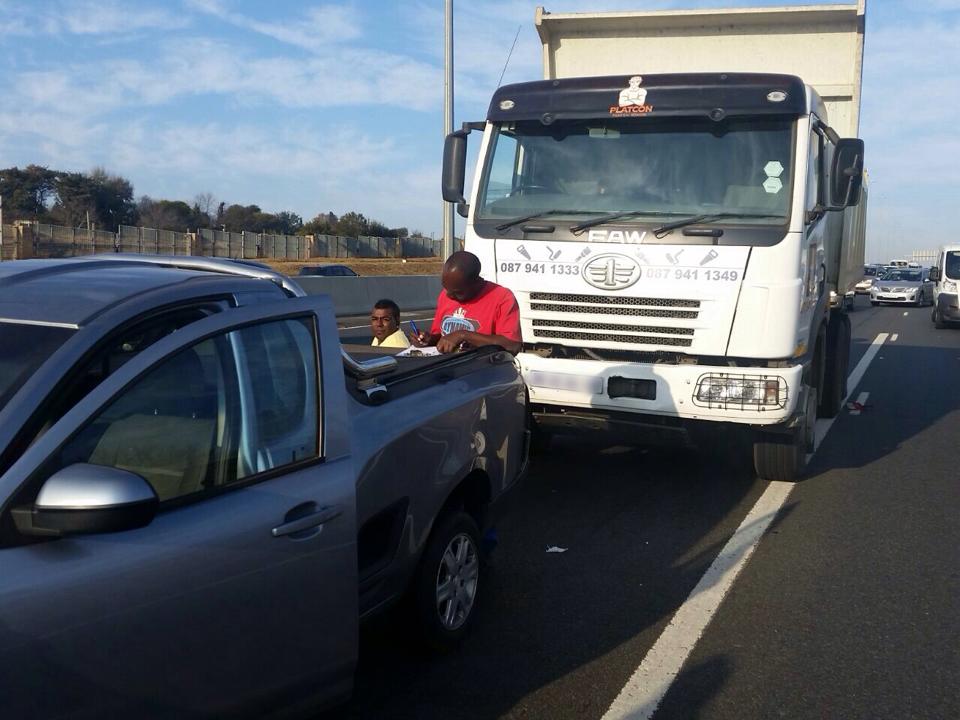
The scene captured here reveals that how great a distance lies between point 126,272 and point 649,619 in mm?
2990

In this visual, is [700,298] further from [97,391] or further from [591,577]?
[97,391]

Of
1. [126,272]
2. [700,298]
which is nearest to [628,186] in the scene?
[700,298]

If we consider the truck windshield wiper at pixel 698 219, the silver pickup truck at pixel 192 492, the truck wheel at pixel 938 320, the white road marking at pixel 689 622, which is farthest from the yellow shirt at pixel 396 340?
the truck wheel at pixel 938 320

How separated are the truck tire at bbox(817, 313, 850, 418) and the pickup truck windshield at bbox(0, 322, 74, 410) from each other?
8856mm

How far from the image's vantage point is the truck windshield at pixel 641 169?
7477 millimetres

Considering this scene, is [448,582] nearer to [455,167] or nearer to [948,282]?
[455,167]

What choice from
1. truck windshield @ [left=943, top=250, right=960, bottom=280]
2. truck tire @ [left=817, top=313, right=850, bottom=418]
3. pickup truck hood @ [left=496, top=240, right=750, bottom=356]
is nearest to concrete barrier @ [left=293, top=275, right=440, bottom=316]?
truck tire @ [left=817, top=313, right=850, bottom=418]

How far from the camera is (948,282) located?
27938mm

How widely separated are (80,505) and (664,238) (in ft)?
17.8

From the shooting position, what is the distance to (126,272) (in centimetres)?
370

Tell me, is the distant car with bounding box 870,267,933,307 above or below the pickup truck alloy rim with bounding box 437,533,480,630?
below

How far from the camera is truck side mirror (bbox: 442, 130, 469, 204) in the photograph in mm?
8266

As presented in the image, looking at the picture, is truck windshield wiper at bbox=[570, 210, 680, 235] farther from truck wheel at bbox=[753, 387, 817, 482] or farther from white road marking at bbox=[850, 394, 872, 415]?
white road marking at bbox=[850, 394, 872, 415]

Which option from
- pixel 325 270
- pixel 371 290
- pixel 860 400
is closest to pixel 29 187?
pixel 325 270
